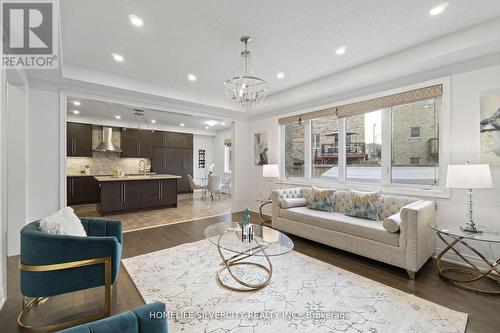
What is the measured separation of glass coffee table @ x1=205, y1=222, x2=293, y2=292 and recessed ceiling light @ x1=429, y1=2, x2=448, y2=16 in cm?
285

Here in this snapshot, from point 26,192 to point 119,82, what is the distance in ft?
7.51

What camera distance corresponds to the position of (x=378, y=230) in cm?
287

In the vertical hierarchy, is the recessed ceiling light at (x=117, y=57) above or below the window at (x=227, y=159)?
above

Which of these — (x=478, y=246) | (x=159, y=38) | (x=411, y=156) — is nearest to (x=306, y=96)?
(x=411, y=156)

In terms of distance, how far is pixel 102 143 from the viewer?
292 inches

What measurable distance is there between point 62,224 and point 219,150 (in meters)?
8.37

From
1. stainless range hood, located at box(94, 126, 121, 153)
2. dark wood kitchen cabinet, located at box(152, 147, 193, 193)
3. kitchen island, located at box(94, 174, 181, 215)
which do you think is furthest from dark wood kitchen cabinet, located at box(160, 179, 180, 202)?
dark wood kitchen cabinet, located at box(152, 147, 193, 193)

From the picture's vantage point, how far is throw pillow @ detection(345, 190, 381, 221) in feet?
10.9

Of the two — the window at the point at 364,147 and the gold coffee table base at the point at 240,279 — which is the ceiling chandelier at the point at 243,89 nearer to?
the gold coffee table base at the point at 240,279

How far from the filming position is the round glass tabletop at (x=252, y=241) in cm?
248

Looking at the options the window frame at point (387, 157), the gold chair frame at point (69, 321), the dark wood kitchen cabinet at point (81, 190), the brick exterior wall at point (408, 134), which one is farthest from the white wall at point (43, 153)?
the brick exterior wall at point (408, 134)

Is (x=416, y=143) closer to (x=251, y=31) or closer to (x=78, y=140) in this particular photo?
(x=251, y=31)

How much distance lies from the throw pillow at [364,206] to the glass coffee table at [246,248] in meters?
1.32

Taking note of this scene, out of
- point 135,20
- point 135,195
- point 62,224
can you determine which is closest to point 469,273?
point 62,224
